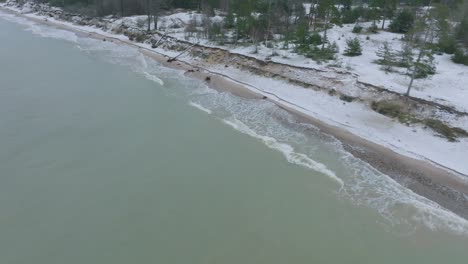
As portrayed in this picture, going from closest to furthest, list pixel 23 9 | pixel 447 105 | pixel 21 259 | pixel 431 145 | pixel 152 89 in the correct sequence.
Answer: pixel 21 259 < pixel 431 145 < pixel 447 105 < pixel 152 89 < pixel 23 9

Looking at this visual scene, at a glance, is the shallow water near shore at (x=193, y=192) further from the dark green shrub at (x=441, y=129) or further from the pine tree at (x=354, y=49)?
the pine tree at (x=354, y=49)

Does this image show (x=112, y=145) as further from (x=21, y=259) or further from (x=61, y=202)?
(x=21, y=259)

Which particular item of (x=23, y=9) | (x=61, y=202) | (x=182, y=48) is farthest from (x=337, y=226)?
(x=23, y=9)

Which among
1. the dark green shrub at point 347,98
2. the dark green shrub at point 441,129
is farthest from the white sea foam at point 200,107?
the dark green shrub at point 441,129

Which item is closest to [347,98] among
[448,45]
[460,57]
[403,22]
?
[460,57]

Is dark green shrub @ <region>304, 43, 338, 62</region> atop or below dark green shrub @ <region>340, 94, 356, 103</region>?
atop

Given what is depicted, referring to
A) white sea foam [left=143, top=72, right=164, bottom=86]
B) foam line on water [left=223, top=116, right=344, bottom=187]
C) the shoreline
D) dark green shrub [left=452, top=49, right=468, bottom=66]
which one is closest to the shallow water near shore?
foam line on water [left=223, top=116, right=344, bottom=187]

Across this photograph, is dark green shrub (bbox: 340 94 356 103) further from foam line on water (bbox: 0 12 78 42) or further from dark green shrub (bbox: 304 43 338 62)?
foam line on water (bbox: 0 12 78 42)
